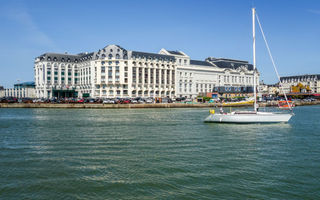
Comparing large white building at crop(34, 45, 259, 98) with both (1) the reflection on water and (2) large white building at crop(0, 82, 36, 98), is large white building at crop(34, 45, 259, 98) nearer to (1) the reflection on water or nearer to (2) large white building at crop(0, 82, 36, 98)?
(2) large white building at crop(0, 82, 36, 98)

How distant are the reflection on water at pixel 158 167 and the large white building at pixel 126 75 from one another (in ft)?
312

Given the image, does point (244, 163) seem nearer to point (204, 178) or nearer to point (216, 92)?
point (204, 178)

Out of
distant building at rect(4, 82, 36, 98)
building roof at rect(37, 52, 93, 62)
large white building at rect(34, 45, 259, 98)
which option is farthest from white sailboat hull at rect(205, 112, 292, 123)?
distant building at rect(4, 82, 36, 98)

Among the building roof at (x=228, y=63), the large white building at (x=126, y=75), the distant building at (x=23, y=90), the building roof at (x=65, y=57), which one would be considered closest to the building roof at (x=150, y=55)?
the large white building at (x=126, y=75)

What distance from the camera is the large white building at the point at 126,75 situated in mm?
123875

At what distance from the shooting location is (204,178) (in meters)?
16.4

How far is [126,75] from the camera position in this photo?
123938 millimetres

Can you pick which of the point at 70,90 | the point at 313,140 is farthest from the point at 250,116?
the point at 70,90

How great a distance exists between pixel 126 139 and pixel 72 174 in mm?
11990

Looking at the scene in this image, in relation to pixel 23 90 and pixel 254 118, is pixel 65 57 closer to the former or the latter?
pixel 23 90

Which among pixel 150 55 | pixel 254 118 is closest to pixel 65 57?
pixel 150 55

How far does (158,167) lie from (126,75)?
107 metres

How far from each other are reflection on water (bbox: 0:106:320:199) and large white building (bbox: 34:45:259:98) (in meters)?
95.0

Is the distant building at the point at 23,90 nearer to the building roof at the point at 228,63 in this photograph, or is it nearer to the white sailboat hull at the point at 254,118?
the building roof at the point at 228,63
